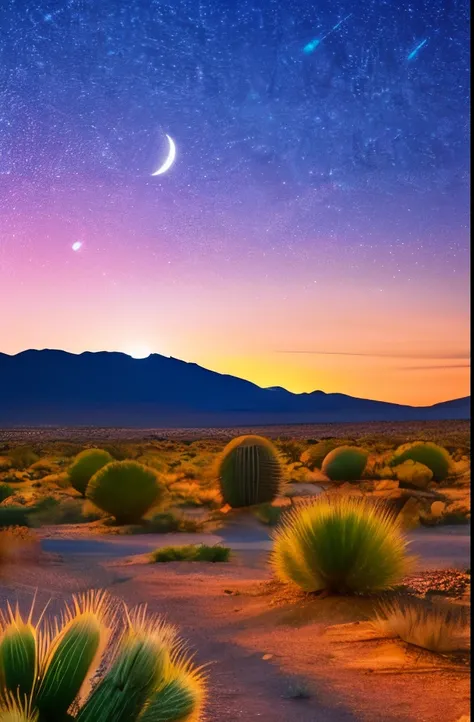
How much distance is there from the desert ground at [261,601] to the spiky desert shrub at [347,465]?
682cm

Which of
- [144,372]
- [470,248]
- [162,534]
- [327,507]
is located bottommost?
[162,534]

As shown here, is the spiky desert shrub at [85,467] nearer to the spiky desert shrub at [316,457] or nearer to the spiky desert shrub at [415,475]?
the spiky desert shrub at [415,475]

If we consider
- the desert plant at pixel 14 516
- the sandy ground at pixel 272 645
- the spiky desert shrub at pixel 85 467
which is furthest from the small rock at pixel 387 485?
the sandy ground at pixel 272 645

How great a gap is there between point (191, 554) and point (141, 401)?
159 meters

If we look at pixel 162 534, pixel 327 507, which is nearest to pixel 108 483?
pixel 162 534

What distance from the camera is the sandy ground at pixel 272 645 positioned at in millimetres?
6387

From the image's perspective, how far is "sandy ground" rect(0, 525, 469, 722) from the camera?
6.39 meters

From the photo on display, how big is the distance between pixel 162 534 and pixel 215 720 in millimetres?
13122

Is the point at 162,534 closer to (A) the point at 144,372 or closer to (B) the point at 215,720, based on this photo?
(B) the point at 215,720

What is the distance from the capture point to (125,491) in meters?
19.7

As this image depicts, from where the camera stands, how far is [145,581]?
12.0 meters

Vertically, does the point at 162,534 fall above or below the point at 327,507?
below

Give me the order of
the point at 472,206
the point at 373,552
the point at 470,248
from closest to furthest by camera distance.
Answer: the point at 472,206, the point at 470,248, the point at 373,552

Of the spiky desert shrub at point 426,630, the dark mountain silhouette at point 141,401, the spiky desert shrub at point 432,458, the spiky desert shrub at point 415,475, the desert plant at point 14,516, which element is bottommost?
the desert plant at point 14,516
